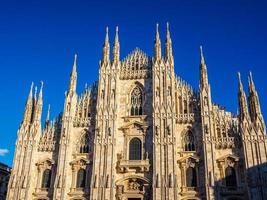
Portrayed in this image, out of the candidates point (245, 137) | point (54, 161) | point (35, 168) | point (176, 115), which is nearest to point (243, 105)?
point (245, 137)

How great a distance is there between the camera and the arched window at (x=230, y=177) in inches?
1270

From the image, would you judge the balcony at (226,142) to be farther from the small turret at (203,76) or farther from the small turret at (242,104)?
the small turret at (203,76)

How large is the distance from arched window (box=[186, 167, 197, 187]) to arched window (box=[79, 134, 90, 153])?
11030 millimetres

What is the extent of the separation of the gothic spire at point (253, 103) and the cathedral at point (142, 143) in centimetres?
10

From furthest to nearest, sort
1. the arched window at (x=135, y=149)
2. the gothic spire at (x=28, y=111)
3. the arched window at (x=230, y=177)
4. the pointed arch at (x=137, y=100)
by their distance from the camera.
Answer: the gothic spire at (x=28, y=111)
the pointed arch at (x=137, y=100)
the arched window at (x=135, y=149)
the arched window at (x=230, y=177)

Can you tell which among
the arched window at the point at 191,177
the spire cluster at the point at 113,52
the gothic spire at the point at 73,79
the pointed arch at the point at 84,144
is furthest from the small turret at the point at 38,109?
the arched window at the point at 191,177

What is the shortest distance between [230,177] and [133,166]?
31.7 feet

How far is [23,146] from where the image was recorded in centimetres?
3638

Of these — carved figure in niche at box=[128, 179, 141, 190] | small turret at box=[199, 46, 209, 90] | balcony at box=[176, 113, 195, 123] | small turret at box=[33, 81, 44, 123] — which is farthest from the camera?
small turret at box=[33, 81, 44, 123]

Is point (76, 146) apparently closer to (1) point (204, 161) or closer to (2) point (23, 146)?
(2) point (23, 146)

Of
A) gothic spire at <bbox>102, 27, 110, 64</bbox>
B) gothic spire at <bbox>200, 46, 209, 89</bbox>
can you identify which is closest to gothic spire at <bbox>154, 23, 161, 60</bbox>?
gothic spire at <bbox>200, 46, 209, 89</bbox>

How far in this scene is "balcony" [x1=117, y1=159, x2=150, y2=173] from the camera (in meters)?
34.0

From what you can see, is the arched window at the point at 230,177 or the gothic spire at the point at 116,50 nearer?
the arched window at the point at 230,177

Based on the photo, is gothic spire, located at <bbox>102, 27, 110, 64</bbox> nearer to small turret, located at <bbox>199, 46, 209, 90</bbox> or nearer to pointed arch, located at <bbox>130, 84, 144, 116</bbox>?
pointed arch, located at <bbox>130, 84, 144, 116</bbox>
